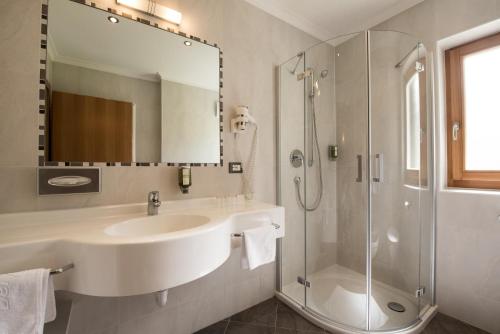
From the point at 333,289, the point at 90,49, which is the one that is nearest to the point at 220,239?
the point at 90,49

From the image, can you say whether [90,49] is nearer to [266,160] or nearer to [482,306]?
[266,160]

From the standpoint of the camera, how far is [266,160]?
5.86ft

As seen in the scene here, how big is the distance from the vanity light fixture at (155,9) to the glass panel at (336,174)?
3.50 feet

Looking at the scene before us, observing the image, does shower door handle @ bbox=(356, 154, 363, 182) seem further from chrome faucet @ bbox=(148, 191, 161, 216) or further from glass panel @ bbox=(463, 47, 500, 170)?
chrome faucet @ bbox=(148, 191, 161, 216)

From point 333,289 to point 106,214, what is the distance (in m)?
1.74

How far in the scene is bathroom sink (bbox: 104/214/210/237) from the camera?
1047mm

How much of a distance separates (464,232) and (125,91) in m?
2.42

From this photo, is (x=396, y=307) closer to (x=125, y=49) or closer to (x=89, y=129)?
(x=89, y=129)

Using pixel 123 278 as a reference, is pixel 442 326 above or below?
below

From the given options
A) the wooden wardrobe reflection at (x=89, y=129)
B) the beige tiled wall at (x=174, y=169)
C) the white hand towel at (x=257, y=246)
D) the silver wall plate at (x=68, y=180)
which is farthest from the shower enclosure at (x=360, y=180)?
the silver wall plate at (x=68, y=180)

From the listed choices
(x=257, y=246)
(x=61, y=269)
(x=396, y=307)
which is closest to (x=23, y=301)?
(x=61, y=269)

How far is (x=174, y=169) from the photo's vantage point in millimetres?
1361

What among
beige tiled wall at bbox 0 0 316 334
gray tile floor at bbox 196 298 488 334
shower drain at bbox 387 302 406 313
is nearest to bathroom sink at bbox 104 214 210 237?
beige tiled wall at bbox 0 0 316 334

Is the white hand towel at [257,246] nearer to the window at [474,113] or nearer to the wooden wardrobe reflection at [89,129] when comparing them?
the wooden wardrobe reflection at [89,129]
